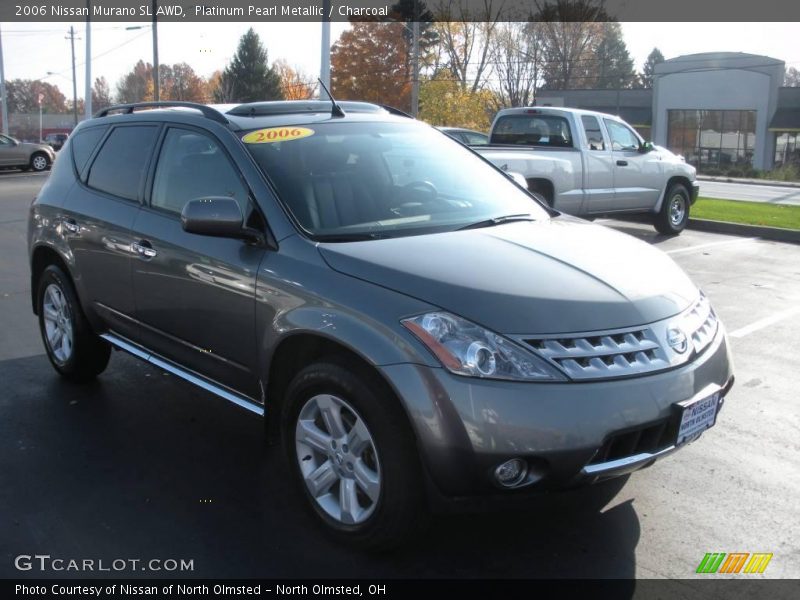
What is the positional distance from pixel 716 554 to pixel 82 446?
3.30 metres

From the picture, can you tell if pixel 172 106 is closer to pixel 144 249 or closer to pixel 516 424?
pixel 144 249

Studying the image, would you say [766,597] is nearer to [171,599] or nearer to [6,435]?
[171,599]

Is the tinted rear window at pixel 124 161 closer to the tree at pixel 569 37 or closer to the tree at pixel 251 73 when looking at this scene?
the tree at pixel 569 37

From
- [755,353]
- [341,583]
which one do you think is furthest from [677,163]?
[341,583]

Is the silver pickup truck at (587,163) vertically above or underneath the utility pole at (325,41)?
underneath

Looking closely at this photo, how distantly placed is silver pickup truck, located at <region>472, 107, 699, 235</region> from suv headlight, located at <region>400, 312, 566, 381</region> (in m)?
8.01

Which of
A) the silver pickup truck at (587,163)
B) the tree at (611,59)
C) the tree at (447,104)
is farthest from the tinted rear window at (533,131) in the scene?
the tree at (611,59)

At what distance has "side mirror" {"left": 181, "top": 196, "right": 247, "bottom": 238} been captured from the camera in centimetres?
388

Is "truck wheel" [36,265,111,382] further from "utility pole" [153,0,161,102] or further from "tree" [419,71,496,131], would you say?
"tree" [419,71,496,131]

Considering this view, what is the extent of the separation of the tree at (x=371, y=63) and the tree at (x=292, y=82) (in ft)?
17.0

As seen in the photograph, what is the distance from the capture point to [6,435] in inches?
192

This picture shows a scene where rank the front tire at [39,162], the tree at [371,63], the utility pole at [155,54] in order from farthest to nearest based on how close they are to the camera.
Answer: the tree at [371,63], the utility pole at [155,54], the front tire at [39,162]

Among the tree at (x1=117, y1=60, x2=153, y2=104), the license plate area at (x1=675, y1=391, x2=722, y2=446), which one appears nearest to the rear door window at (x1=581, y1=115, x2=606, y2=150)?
the license plate area at (x1=675, y1=391, x2=722, y2=446)

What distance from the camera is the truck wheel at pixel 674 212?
13.1 metres
